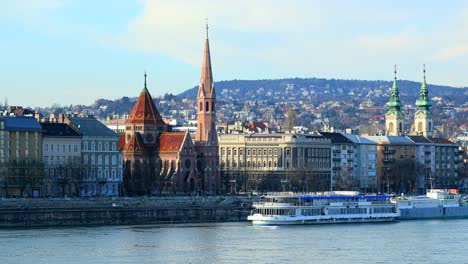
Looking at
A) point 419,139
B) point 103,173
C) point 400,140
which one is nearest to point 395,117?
point 419,139

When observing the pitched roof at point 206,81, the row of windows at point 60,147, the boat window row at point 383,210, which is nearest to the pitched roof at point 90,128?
the row of windows at point 60,147

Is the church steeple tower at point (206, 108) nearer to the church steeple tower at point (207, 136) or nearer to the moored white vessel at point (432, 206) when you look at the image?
the church steeple tower at point (207, 136)

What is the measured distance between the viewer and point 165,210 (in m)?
109

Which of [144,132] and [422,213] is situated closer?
[422,213]

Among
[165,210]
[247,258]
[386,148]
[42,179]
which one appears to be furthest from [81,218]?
[386,148]

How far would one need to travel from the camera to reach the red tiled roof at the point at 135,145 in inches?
5453

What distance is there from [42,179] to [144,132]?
924 inches

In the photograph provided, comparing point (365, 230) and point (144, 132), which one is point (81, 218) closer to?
point (365, 230)

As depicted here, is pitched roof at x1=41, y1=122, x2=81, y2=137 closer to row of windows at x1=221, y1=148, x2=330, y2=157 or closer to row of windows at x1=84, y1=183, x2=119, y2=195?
row of windows at x1=84, y1=183, x2=119, y2=195

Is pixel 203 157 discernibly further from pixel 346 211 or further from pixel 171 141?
pixel 346 211

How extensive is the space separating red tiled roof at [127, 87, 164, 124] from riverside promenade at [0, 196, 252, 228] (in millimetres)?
20553

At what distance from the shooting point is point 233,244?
88062mm

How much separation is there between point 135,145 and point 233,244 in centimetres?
5165

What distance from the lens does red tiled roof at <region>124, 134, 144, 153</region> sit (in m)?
138
